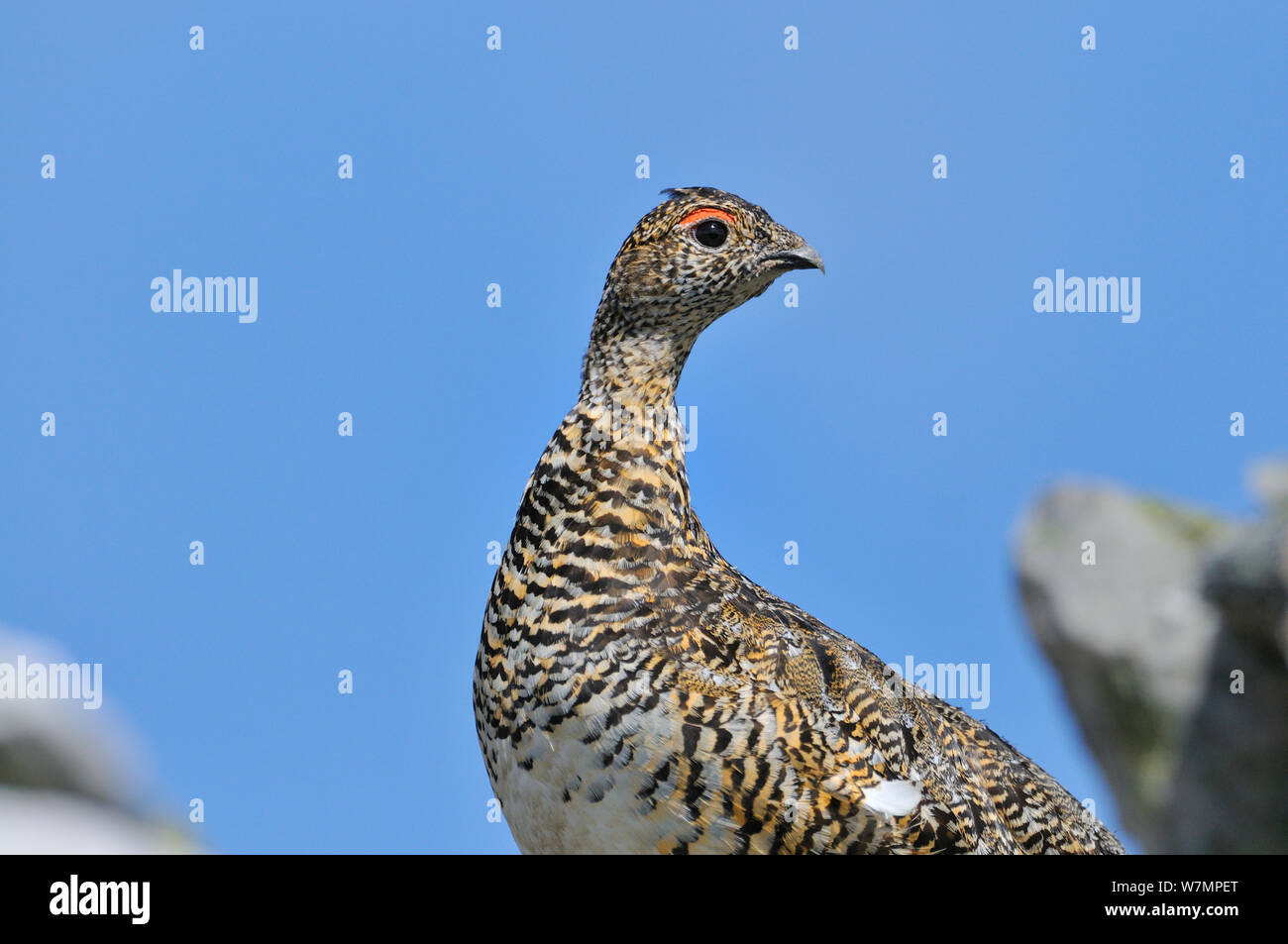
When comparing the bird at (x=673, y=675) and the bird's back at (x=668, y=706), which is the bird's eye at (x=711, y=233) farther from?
the bird's back at (x=668, y=706)

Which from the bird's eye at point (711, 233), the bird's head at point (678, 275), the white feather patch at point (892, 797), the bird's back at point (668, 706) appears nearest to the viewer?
the bird's back at point (668, 706)

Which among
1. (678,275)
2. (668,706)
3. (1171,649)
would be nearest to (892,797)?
(668,706)

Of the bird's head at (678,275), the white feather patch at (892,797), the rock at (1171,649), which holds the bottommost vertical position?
the rock at (1171,649)

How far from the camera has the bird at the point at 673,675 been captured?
5.28 meters

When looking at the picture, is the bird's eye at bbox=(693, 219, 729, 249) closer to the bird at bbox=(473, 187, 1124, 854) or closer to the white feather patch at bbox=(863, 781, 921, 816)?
the bird at bbox=(473, 187, 1124, 854)

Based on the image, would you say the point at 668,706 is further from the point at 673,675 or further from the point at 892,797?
the point at 892,797

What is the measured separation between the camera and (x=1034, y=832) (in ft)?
21.5

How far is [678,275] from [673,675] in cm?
202

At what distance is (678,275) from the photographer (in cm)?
616

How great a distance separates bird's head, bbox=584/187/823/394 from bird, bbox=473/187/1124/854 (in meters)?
0.01

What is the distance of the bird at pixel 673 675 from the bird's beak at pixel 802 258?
0.06 ft

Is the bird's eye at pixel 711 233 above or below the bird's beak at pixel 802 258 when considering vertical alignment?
above

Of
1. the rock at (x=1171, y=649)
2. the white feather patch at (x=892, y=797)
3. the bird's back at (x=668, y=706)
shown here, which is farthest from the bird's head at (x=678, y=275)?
the rock at (x=1171, y=649)
